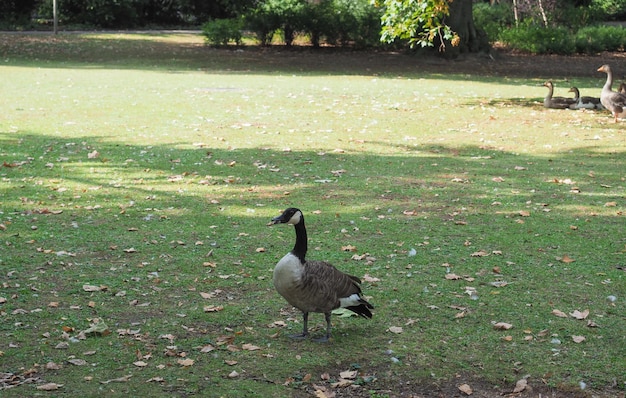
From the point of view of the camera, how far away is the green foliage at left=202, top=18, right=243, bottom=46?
3534 centimetres

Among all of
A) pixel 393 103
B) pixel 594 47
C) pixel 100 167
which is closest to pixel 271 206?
pixel 100 167

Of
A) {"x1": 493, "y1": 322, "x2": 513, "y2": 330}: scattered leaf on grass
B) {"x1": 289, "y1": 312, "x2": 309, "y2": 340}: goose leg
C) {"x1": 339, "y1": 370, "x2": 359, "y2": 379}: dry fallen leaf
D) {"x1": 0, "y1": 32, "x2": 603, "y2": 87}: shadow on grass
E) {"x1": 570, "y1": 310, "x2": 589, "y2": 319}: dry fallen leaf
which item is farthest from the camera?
{"x1": 0, "y1": 32, "x2": 603, "y2": 87}: shadow on grass

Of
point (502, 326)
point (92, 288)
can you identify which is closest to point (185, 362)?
point (92, 288)

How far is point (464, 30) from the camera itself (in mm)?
31625

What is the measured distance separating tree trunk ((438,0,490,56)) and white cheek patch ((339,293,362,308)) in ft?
85.0

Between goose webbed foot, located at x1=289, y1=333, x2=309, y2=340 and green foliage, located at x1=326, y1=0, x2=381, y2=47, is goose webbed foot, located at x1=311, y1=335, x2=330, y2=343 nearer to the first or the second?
goose webbed foot, located at x1=289, y1=333, x2=309, y2=340

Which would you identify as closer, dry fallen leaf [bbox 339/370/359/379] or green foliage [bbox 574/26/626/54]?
dry fallen leaf [bbox 339/370/359/379]

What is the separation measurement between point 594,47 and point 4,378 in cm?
3529

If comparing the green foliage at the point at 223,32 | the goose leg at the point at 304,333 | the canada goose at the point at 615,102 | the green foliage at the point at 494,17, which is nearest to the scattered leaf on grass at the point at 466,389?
the goose leg at the point at 304,333

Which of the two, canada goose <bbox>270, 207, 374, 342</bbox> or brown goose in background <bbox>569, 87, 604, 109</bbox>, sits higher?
brown goose in background <bbox>569, 87, 604, 109</bbox>

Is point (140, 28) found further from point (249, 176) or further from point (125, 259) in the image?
point (125, 259)

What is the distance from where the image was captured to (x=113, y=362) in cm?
584

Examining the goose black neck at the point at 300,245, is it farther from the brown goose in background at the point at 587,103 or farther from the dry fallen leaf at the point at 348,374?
the brown goose in background at the point at 587,103

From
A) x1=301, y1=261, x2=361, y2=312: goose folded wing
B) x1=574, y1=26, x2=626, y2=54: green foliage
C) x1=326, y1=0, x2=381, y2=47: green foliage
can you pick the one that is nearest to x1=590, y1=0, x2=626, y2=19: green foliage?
x1=574, y1=26, x2=626, y2=54: green foliage
